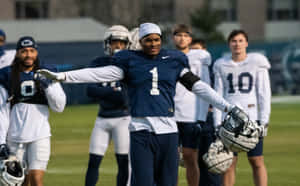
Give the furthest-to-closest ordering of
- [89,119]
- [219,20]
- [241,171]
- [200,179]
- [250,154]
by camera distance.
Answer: [219,20], [89,119], [241,171], [200,179], [250,154]

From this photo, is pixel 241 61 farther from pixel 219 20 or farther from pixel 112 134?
pixel 219 20

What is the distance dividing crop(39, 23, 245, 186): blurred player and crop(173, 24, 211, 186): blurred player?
228 cm

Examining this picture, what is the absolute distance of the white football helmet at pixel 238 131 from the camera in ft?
20.4

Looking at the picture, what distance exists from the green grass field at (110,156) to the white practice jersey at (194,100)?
1.61 m

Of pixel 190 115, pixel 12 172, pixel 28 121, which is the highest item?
pixel 28 121

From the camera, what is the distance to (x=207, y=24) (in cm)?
4919

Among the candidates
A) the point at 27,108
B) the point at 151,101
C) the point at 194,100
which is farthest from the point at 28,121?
the point at 194,100

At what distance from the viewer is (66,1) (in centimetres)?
5375

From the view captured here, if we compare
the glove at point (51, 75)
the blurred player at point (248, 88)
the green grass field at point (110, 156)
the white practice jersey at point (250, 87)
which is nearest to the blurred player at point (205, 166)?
the blurred player at point (248, 88)

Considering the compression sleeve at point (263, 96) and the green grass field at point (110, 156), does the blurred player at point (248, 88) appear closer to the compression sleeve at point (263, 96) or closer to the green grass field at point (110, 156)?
the compression sleeve at point (263, 96)

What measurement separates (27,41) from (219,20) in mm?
43301

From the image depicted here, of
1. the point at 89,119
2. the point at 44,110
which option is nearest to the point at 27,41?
the point at 44,110

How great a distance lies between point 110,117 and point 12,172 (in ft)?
6.11

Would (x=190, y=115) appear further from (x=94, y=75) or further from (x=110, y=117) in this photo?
(x=94, y=75)
